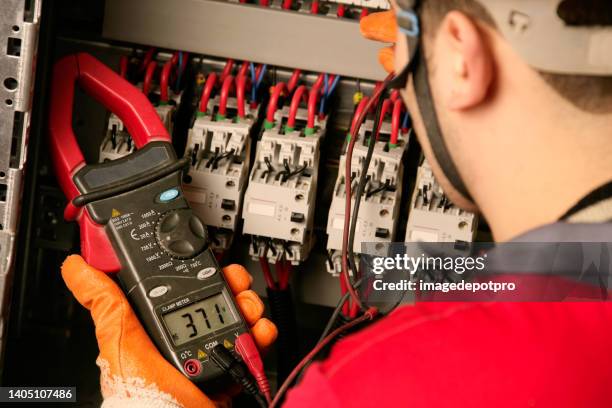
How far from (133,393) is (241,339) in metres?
0.23

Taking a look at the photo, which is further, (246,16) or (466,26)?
(246,16)

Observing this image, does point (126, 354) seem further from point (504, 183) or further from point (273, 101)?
point (504, 183)

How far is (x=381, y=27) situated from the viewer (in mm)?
1461

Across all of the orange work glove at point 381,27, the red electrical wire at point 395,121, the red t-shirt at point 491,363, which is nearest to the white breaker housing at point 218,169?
the red electrical wire at point 395,121

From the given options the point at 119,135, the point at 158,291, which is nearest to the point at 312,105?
the point at 119,135

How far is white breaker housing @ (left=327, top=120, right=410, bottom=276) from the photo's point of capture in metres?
1.90

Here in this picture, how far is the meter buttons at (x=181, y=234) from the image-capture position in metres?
1.70

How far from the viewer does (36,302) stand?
2.25 meters

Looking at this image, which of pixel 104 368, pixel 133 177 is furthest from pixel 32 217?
pixel 104 368

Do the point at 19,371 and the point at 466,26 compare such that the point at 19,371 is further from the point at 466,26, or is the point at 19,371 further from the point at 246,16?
the point at 466,26

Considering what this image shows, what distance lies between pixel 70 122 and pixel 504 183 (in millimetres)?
1045

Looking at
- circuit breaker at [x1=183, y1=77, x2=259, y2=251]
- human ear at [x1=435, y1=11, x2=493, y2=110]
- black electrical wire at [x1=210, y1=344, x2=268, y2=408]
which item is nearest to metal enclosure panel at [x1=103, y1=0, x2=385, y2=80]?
circuit breaker at [x1=183, y1=77, x2=259, y2=251]

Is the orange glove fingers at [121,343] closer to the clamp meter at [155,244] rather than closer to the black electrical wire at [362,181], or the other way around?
the clamp meter at [155,244]

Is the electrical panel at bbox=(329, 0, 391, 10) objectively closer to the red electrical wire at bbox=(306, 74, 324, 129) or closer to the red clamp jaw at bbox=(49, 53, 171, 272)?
the red electrical wire at bbox=(306, 74, 324, 129)
